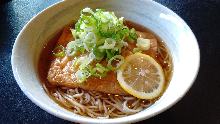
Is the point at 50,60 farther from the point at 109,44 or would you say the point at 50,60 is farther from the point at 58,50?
the point at 109,44

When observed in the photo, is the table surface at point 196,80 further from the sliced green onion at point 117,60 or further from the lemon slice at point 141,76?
the sliced green onion at point 117,60

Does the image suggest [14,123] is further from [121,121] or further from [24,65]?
[121,121]

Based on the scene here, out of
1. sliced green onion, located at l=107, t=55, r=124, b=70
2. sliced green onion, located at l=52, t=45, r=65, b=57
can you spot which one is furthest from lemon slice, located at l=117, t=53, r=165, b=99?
sliced green onion, located at l=52, t=45, r=65, b=57

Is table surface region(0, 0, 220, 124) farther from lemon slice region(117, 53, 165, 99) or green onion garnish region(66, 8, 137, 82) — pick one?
green onion garnish region(66, 8, 137, 82)

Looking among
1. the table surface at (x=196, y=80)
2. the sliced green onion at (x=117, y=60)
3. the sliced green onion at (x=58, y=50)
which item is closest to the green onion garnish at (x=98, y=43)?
the sliced green onion at (x=117, y=60)

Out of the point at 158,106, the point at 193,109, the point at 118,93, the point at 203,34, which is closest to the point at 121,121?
the point at 158,106
